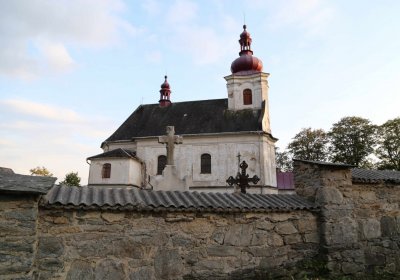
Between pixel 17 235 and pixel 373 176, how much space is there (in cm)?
672

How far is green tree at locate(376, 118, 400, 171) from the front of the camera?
32.0 meters

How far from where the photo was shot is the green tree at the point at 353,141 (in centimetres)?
3291

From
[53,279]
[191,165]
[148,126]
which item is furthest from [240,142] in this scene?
[53,279]

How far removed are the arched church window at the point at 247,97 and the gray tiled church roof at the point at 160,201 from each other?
21221 millimetres

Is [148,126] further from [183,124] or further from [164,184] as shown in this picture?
[164,184]

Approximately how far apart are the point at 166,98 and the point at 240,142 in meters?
10.7

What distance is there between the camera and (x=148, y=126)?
27375 millimetres

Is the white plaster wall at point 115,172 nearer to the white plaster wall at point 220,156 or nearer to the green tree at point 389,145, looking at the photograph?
the white plaster wall at point 220,156

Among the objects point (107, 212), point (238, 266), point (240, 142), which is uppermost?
point (240, 142)

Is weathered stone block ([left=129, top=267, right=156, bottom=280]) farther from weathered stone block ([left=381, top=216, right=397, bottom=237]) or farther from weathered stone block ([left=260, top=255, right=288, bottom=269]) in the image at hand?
weathered stone block ([left=381, top=216, right=397, bottom=237])

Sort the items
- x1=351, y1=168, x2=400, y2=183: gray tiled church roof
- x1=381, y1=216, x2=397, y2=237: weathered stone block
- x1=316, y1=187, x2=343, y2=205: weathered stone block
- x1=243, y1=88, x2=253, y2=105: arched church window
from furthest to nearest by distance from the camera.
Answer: x1=243, y1=88, x2=253, y2=105: arched church window, x1=381, y1=216, x2=397, y2=237: weathered stone block, x1=351, y1=168, x2=400, y2=183: gray tiled church roof, x1=316, y1=187, x2=343, y2=205: weathered stone block


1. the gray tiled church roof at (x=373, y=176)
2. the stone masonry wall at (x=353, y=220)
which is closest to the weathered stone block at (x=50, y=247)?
the stone masonry wall at (x=353, y=220)

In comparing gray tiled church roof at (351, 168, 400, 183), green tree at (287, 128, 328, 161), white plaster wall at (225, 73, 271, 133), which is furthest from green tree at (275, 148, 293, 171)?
gray tiled church roof at (351, 168, 400, 183)

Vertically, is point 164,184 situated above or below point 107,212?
above
